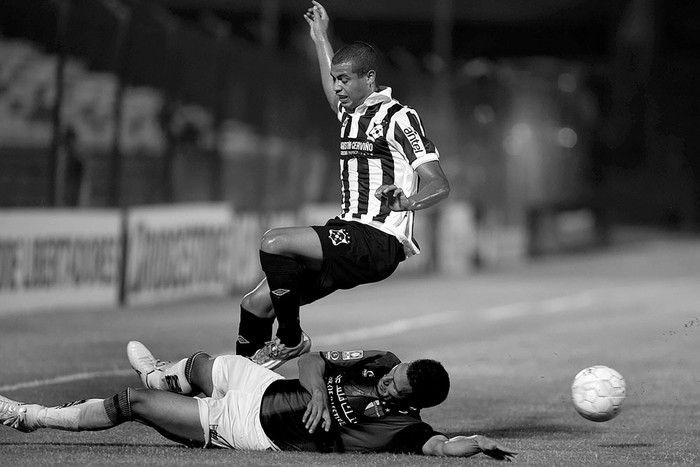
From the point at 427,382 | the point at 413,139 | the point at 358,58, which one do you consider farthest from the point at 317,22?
the point at 427,382

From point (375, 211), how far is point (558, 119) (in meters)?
27.6

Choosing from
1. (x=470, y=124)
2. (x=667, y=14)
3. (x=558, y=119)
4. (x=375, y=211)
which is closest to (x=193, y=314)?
(x=375, y=211)

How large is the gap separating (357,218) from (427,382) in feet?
5.79

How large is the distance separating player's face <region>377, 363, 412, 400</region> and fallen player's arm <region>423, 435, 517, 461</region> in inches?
12.2

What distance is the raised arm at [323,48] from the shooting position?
9.06 meters

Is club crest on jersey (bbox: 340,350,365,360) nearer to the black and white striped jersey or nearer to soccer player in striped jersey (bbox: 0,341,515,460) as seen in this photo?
Answer: soccer player in striped jersey (bbox: 0,341,515,460)

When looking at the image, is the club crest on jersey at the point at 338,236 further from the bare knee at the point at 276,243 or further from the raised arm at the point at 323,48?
the raised arm at the point at 323,48

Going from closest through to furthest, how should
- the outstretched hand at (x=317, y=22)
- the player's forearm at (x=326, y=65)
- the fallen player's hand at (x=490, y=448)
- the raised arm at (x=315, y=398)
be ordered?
the fallen player's hand at (x=490, y=448) < the raised arm at (x=315, y=398) < the player's forearm at (x=326, y=65) < the outstretched hand at (x=317, y=22)

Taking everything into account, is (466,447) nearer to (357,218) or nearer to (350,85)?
(357,218)

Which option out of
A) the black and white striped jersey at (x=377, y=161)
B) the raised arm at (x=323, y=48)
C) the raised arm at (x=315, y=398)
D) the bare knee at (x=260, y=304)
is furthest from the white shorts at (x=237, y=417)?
the raised arm at (x=323, y=48)

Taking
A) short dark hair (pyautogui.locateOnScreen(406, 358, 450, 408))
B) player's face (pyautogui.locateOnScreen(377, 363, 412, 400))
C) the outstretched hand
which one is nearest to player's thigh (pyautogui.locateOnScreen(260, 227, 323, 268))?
player's face (pyautogui.locateOnScreen(377, 363, 412, 400))

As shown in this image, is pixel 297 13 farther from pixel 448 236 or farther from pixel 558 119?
pixel 448 236

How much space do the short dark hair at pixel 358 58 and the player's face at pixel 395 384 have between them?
2092 mm

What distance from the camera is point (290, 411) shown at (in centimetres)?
726
